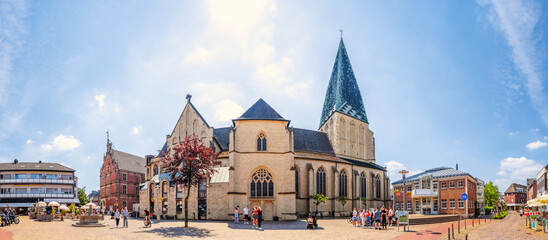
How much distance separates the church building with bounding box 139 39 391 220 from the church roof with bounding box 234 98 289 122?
0.10 m

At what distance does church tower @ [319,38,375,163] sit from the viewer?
59250 millimetres

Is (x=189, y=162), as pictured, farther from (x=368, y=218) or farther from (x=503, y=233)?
(x=503, y=233)

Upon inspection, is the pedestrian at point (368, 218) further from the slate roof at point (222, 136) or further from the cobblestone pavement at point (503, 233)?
the slate roof at point (222, 136)

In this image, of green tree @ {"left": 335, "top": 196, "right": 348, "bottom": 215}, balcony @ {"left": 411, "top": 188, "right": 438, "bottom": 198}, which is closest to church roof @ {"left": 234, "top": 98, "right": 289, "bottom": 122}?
green tree @ {"left": 335, "top": 196, "right": 348, "bottom": 215}

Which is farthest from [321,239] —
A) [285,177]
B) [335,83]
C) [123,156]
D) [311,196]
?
[123,156]

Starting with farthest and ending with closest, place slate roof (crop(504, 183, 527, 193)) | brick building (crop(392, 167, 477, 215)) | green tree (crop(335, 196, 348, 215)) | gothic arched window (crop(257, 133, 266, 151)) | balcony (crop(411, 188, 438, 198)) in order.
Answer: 1. slate roof (crop(504, 183, 527, 193))
2. balcony (crop(411, 188, 438, 198))
3. brick building (crop(392, 167, 477, 215))
4. green tree (crop(335, 196, 348, 215))
5. gothic arched window (crop(257, 133, 266, 151))

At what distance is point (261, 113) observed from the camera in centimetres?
4047

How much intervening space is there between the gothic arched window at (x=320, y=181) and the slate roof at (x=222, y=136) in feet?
39.1

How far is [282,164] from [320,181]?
12122 mm

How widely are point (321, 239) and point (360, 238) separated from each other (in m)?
2.37

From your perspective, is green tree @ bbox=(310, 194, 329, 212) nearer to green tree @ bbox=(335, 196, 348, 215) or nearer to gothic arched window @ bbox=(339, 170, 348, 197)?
green tree @ bbox=(335, 196, 348, 215)

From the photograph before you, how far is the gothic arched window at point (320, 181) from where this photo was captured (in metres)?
49.3

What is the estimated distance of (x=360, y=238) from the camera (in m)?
23.5

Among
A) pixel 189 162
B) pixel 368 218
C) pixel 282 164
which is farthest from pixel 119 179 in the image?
pixel 368 218
